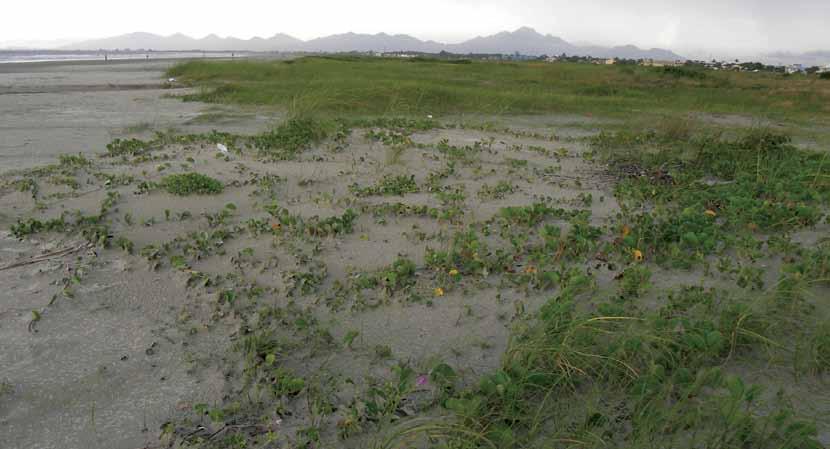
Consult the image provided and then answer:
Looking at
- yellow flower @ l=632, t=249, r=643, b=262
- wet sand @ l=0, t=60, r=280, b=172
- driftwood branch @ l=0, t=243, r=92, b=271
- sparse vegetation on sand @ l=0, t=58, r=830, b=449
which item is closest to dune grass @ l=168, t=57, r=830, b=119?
wet sand @ l=0, t=60, r=280, b=172

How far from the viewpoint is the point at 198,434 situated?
2219 mm

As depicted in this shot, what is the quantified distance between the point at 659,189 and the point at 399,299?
3.71 meters

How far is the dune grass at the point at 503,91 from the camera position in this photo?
1284cm

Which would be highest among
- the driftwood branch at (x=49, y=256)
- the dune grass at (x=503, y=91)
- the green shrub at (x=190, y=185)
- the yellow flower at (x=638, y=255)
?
the dune grass at (x=503, y=91)

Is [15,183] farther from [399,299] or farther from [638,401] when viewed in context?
[638,401]

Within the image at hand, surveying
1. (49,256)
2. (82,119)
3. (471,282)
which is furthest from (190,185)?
(82,119)

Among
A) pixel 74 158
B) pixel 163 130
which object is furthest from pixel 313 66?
pixel 74 158

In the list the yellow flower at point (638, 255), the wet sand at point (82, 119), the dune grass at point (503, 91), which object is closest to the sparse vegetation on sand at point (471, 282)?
the yellow flower at point (638, 255)

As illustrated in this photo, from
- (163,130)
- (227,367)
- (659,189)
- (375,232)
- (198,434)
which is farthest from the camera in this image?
(163,130)

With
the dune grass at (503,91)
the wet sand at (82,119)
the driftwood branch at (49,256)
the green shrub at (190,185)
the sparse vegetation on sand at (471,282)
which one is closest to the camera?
the sparse vegetation on sand at (471,282)

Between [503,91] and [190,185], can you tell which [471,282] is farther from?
[503,91]

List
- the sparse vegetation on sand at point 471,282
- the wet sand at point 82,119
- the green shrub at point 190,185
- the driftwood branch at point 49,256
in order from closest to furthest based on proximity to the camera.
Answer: the sparse vegetation on sand at point 471,282
the driftwood branch at point 49,256
the green shrub at point 190,185
the wet sand at point 82,119

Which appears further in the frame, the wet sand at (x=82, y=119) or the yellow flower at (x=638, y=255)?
the wet sand at (x=82, y=119)

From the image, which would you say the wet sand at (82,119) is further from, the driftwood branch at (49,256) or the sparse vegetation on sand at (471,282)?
the driftwood branch at (49,256)
